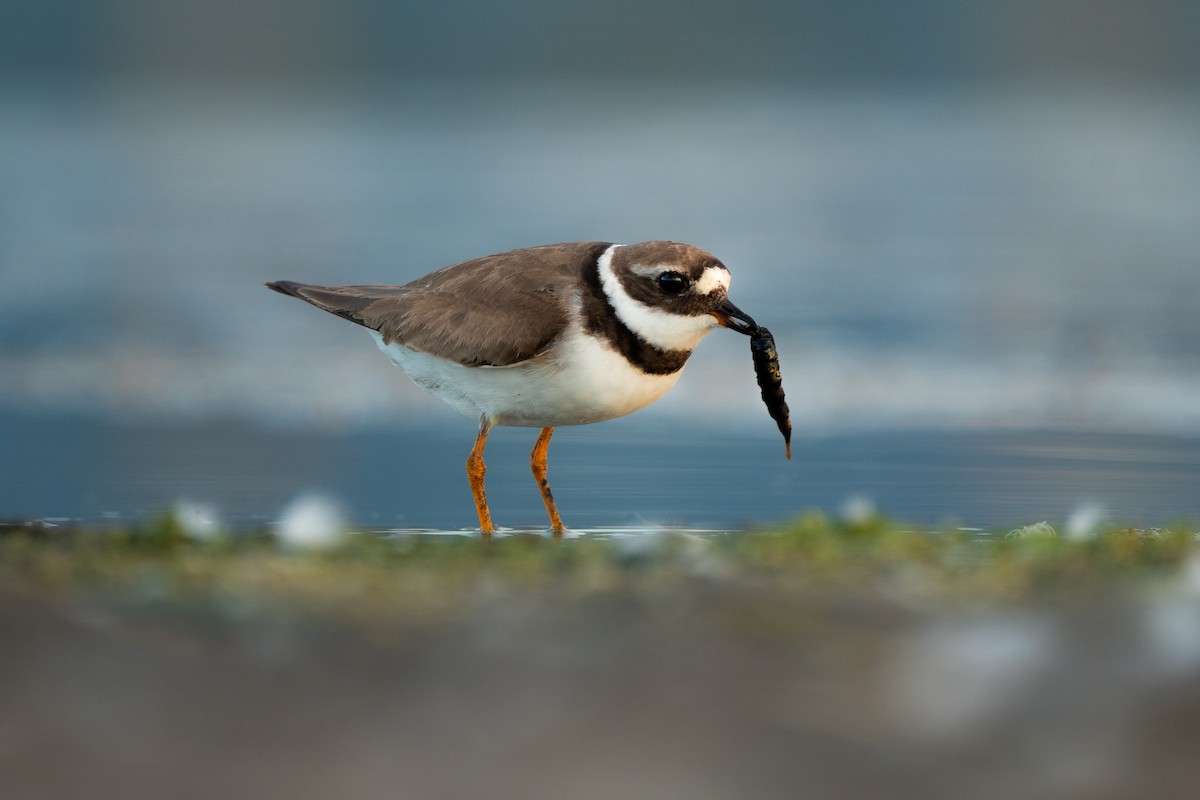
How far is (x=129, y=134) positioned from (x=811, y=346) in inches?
1271

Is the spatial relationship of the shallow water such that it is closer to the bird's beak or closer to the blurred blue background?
the blurred blue background

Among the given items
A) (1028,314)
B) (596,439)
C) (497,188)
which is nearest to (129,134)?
(497,188)

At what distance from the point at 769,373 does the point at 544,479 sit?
1021 millimetres

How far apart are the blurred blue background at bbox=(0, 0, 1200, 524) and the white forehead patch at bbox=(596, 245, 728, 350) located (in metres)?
1.07

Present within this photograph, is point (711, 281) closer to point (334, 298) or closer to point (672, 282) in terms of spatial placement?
point (672, 282)

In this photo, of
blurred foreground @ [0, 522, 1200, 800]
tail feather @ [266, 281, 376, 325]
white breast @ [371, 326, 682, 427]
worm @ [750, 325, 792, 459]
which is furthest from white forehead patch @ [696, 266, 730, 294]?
blurred foreground @ [0, 522, 1200, 800]

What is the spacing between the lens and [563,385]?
6.95 meters

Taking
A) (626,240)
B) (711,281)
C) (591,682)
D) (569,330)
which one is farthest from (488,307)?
(626,240)

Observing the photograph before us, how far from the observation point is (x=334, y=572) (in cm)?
514

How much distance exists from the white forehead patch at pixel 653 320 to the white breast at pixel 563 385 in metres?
0.13

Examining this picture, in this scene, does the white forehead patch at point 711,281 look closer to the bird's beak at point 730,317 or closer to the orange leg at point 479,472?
the bird's beak at point 730,317

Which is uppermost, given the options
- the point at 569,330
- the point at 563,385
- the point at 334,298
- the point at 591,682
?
the point at 334,298

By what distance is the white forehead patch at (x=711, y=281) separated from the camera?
6941 mm

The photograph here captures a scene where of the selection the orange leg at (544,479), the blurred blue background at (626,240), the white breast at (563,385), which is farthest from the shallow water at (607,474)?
the white breast at (563,385)
